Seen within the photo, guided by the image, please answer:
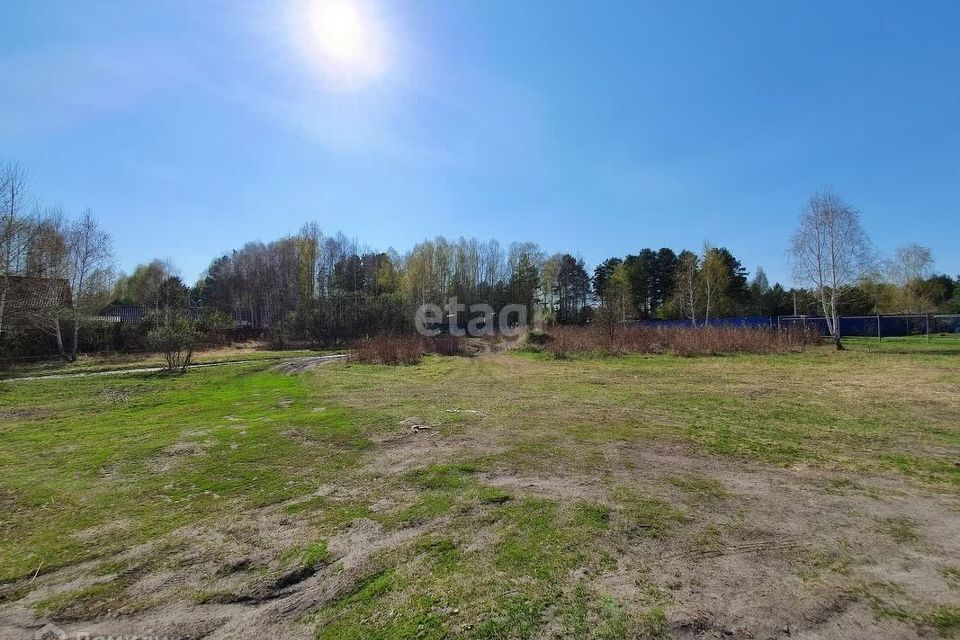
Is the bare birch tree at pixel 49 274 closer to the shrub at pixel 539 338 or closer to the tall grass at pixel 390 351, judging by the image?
the tall grass at pixel 390 351

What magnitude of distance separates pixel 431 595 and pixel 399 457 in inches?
119

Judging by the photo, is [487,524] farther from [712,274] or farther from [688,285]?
[712,274]

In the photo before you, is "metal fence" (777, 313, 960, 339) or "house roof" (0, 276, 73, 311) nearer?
"house roof" (0, 276, 73, 311)

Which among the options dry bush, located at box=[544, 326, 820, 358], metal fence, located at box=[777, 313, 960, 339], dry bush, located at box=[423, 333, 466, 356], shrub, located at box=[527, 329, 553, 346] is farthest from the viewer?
metal fence, located at box=[777, 313, 960, 339]

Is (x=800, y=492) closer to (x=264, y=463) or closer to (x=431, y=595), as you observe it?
(x=431, y=595)

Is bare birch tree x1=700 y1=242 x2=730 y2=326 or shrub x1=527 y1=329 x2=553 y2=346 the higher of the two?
bare birch tree x1=700 y1=242 x2=730 y2=326

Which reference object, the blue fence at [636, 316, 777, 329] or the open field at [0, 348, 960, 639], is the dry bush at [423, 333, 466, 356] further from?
the open field at [0, 348, 960, 639]

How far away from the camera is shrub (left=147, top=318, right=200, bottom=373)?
17406 mm

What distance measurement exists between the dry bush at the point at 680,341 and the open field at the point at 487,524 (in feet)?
43.0

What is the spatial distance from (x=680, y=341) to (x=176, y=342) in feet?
74.0

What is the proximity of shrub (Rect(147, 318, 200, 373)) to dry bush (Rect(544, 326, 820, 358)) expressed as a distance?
16.0 meters

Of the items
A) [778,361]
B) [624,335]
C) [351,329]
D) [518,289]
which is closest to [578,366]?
[624,335]

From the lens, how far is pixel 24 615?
2480 millimetres

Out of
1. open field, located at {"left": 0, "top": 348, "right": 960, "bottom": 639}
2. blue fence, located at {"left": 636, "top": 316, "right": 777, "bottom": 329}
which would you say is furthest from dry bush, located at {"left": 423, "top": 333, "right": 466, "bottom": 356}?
open field, located at {"left": 0, "top": 348, "right": 960, "bottom": 639}
